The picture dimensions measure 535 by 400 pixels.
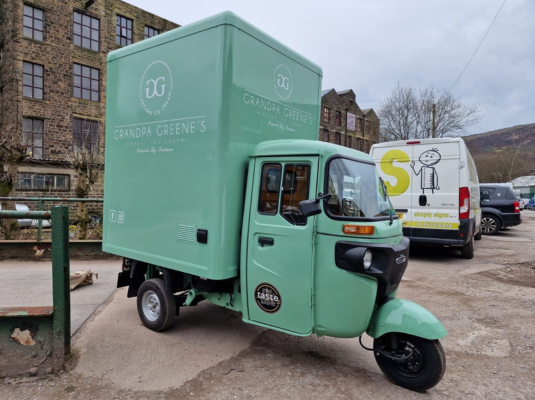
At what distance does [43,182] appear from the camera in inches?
749

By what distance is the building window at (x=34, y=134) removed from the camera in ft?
61.3

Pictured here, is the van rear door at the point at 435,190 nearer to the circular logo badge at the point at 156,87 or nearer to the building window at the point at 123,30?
the circular logo badge at the point at 156,87

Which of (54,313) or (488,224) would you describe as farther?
(488,224)

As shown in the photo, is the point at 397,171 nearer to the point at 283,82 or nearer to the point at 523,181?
the point at 283,82

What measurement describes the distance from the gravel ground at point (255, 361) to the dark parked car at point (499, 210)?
10.1m

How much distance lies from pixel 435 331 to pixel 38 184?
2027cm

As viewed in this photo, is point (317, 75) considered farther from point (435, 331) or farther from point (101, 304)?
point (101, 304)

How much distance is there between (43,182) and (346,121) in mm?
28313


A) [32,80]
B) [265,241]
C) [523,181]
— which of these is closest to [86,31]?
[32,80]

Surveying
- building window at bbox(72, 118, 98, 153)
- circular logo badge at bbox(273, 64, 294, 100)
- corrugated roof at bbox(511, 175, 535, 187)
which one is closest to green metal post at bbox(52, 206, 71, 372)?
circular logo badge at bbox(273, 64, 294, 100)

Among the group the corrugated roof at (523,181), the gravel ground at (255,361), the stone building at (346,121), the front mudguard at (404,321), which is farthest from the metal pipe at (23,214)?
the corrugated roof at (523,181)

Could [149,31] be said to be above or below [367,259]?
above

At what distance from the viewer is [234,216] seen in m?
3.82

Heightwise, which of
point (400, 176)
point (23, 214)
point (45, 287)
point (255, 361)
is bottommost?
point (45, 287)
